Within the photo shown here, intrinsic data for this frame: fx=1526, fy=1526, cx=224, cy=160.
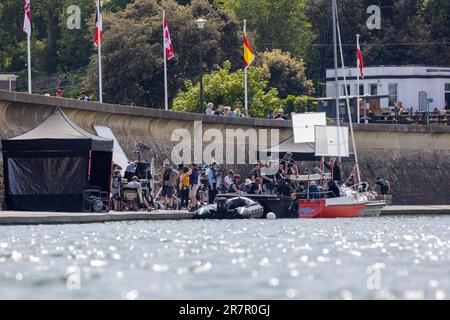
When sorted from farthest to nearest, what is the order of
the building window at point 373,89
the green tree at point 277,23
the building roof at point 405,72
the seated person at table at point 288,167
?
the green tree at point 277,23
the building window at point 373,89
the building roof at point 405,72
the seated person at table at point 288,167

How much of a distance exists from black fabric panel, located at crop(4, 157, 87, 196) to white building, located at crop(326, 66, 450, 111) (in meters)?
43.2

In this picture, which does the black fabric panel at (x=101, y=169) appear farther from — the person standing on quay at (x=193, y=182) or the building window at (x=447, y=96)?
the building window at (x=447, y=96)

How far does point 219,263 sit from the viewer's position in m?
23.5

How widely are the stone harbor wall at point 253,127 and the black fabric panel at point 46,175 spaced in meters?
2.25

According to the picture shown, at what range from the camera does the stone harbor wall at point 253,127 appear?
45.4 metres

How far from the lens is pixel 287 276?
69.8 feet

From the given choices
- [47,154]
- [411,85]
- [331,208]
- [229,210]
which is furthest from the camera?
[411,85]

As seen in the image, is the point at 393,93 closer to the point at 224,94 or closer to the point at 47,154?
the point at 224,94

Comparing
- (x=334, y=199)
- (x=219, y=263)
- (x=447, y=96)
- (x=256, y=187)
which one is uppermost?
(x=447, y=96)

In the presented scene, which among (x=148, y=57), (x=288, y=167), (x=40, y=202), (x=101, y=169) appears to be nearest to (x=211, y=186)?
(x=288, y=167)

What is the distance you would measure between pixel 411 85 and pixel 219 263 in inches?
2420

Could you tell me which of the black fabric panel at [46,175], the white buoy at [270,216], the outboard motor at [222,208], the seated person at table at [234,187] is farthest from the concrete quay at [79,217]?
the seated person at table at [234,187]

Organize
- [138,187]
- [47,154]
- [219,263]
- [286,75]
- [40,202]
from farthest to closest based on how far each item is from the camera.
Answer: [286,75] < [138,187] < [40,202] < [47,154] < [219,263]
